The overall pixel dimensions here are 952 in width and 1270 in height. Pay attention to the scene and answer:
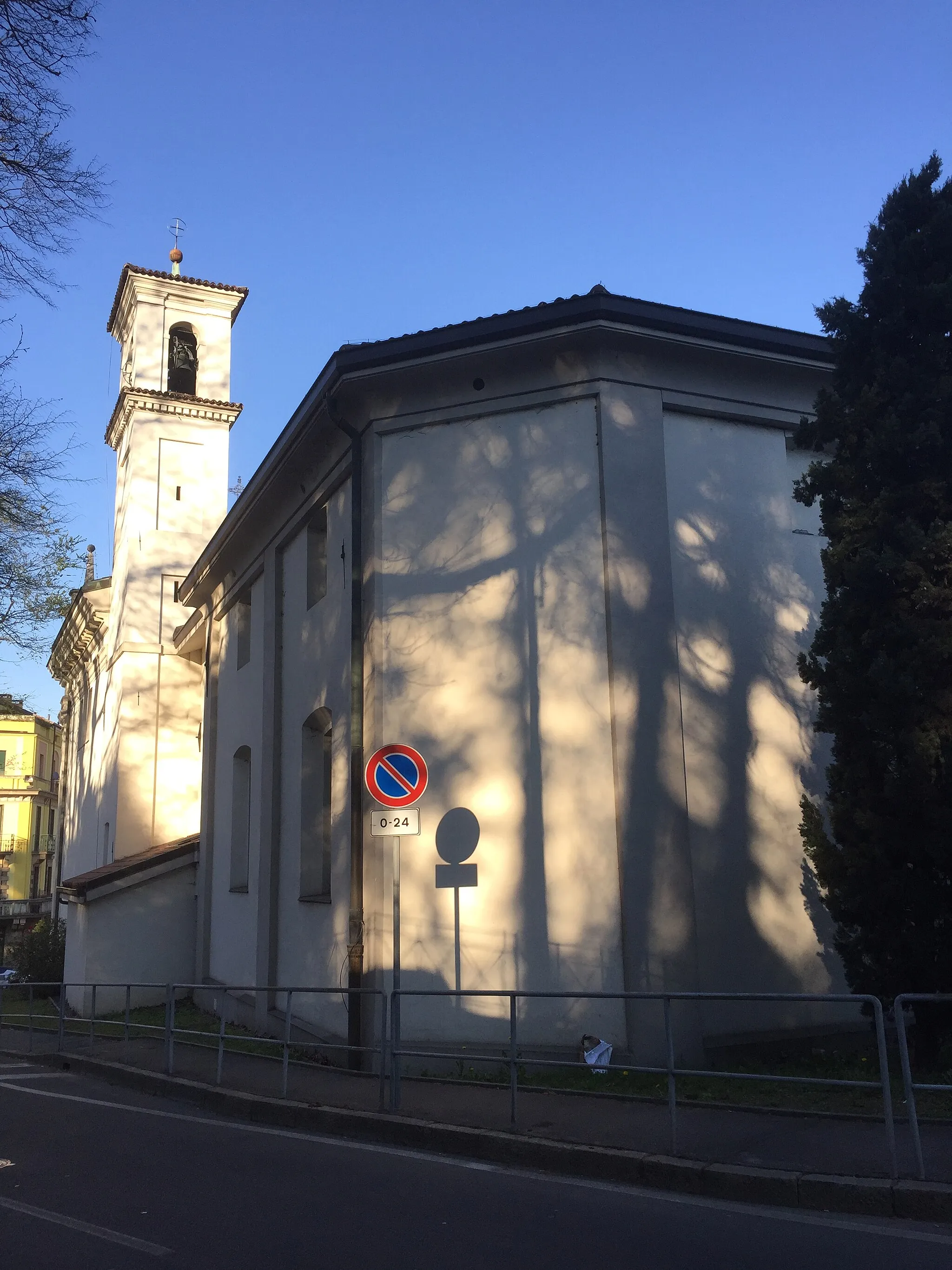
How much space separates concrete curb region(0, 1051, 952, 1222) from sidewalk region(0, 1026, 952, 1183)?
0.12 m

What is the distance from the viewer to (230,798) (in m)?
18.2

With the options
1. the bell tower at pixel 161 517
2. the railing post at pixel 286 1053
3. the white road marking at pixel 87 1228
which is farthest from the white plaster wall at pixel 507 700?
the bell tower at pixel 161 517

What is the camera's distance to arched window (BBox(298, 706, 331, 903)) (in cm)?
1373

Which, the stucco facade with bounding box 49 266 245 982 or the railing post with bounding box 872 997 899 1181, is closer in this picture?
the railing post with bounding box 872 997 899 1181

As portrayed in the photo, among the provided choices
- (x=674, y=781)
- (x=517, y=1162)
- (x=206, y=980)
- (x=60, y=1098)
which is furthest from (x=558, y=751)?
(x=206, y=980)

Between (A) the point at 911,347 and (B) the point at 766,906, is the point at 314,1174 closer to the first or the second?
(B) the point at 766,906

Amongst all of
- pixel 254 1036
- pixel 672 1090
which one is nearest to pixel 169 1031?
pixel 254 1036

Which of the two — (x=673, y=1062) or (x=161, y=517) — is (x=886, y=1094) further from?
(x=161, y=517)

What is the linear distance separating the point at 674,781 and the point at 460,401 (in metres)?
4.53

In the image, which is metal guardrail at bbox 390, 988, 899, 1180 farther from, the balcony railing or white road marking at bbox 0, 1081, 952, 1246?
the balcony railing

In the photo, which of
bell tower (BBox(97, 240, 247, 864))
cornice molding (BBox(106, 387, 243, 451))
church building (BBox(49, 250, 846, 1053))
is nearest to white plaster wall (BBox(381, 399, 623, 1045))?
church building (BBox(49, 250, 846, 1053))

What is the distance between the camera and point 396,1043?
332 inches

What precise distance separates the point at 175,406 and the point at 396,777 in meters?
19.6

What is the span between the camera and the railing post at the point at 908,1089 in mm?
5785
